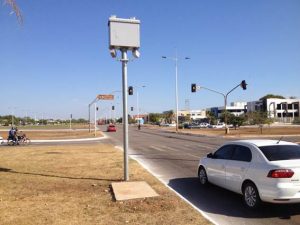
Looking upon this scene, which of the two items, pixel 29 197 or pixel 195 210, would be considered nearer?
pixel 195 210

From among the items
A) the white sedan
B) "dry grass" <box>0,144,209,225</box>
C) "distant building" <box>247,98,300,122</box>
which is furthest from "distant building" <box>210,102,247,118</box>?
the white sedan

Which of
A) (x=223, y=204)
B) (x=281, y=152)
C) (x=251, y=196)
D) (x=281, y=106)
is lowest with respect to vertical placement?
(x=223, y=204)

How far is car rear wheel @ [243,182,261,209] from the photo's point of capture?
8.38m

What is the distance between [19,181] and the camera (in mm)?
12320

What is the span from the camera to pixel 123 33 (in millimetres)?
11883

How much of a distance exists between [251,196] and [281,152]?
1.20 m

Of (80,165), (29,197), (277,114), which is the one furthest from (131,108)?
(29,197)

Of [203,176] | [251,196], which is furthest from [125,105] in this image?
[251,196]

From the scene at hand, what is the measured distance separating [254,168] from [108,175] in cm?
621

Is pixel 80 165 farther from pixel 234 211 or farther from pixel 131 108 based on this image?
pixel 131 108

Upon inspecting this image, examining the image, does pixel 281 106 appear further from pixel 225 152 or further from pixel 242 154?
pixel 242 154

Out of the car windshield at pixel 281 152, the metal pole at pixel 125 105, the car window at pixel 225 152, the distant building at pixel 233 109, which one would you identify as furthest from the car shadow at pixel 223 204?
the distant building at pixel 233 109

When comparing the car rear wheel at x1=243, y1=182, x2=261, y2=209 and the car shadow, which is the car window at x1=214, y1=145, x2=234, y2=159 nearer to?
the car shadow

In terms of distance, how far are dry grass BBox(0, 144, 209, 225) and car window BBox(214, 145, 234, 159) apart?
5.42 ft
